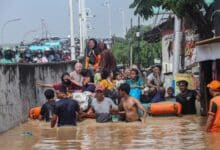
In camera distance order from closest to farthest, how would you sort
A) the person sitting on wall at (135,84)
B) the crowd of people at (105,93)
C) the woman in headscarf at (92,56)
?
the crowd of people at (105,93) → the person sitting on wall at (135,84) → the woman in headscarf at (92,56)

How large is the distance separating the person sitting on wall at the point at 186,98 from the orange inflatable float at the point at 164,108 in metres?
0.27

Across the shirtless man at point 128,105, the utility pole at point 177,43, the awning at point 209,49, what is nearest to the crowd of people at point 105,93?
the shirtless man at point 128,105

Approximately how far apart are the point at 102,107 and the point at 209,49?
332 cm

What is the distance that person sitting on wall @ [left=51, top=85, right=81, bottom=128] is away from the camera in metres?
15.0

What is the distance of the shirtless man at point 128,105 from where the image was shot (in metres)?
16.0

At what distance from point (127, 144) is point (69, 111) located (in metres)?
2.98

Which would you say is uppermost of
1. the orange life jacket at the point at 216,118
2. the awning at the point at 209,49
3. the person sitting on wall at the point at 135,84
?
the awning at the point at 209,49

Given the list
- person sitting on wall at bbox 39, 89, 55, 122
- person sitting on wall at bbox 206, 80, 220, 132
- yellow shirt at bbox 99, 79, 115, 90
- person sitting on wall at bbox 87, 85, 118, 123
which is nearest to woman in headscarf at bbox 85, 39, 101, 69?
yellow shirt at bbox 99, 79, 115, 90

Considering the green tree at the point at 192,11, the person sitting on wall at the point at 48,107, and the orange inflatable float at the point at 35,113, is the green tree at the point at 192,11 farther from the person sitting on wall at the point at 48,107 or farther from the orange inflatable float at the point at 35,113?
the orange inflatable float at the point at 35,113

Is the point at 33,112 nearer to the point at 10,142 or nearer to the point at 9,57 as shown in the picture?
the point at 10,142

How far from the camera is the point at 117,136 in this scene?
13.7m

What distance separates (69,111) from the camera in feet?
49.3

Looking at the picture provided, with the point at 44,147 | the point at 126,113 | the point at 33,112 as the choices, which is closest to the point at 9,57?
the point at 33,112

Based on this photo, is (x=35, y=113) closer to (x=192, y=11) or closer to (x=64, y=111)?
(x=64, y=111)
